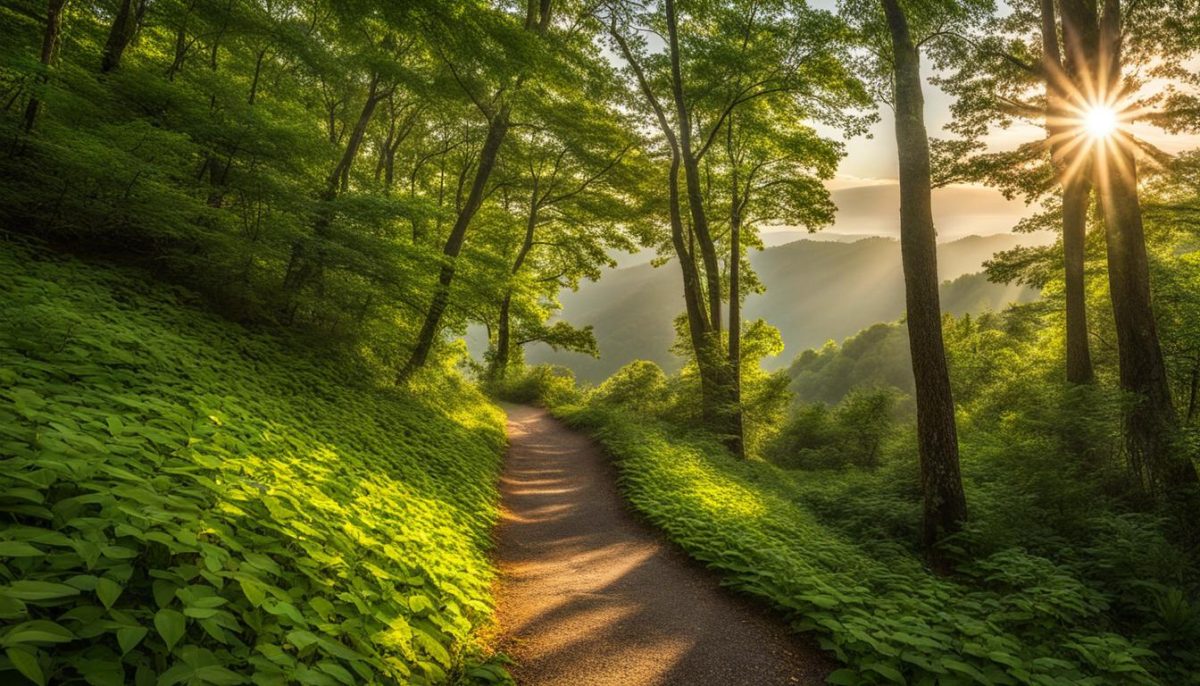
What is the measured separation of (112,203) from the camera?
6344 millimetres

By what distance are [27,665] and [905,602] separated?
18.9 ft

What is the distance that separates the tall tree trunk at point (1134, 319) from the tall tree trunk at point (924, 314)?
302 centimetres

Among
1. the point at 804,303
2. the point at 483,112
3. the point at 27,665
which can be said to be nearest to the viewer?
the point at 27,665

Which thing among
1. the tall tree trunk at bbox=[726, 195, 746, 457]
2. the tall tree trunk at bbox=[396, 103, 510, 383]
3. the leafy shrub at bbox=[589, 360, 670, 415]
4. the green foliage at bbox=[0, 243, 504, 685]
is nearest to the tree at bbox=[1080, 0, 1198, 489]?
the tall tree trunk at bbox=[726, 195, 746, 457]

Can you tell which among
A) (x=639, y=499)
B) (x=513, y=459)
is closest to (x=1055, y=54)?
(x=639, y=499)

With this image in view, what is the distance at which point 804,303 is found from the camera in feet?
579

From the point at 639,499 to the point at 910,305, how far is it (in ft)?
16.9

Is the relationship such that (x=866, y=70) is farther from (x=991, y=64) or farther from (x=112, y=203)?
(x=112, y=203)

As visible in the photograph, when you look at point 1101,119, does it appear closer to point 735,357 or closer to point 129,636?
point 735,357

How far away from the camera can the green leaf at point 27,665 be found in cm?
149

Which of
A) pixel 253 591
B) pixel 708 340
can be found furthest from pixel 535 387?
pixel 253 591

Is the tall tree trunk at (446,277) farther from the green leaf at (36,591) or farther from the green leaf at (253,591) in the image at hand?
the green leaf at (36,591)

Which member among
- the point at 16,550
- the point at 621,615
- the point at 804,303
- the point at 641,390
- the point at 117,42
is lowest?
the point at 621,615

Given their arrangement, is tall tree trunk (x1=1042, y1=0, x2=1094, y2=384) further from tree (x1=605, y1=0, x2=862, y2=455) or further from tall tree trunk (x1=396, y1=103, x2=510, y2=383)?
tall tree trunk (x1=396, y1=103, x2=510, y2=383)
